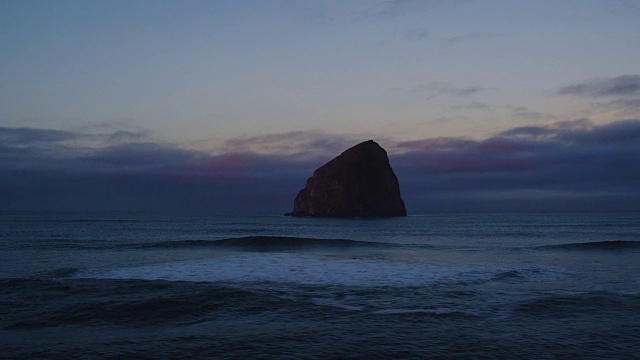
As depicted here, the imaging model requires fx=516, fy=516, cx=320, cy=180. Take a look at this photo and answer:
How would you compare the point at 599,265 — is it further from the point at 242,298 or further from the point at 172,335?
the point at 172,335

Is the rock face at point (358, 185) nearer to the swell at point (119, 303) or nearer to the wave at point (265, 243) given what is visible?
the wave at point (265, 243)

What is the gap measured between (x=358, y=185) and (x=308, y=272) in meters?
127

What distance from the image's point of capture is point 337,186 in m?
152

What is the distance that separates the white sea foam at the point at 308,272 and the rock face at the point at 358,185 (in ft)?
393

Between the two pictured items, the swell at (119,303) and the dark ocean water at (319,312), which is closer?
the dark ocean water at (319,312)

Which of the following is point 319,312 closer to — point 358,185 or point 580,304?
point 580,304

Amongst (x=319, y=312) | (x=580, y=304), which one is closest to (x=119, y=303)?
(x=319, y=312)

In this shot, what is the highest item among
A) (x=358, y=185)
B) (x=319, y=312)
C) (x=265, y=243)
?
(x=358, y=185)

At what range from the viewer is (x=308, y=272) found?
24328 mm

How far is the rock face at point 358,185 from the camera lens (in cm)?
14900

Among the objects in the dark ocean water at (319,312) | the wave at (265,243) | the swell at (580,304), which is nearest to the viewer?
the dark ocean water at (319,312)

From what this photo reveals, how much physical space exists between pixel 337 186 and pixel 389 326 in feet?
454

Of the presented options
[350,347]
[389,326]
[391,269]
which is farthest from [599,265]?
[350,347]

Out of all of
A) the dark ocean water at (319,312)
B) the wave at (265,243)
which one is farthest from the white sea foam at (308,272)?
the wave at (265,243)
